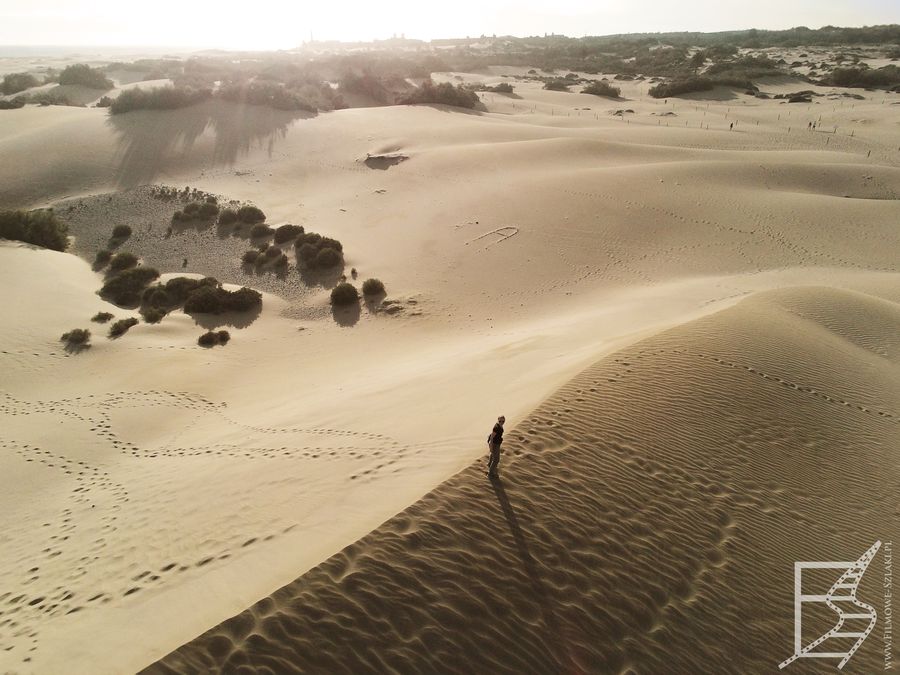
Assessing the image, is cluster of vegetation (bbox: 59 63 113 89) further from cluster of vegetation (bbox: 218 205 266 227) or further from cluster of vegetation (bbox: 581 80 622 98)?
cluster of vegetation (bbox: 581 80 622 98)

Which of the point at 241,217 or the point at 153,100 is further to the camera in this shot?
the point at 153,100

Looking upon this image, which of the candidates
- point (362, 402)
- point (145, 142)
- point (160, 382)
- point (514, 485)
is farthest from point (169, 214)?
point (514, 485)

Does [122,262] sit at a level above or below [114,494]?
above

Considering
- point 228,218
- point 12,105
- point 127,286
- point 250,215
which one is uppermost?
point 12,105

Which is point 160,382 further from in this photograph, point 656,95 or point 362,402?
point 656,95

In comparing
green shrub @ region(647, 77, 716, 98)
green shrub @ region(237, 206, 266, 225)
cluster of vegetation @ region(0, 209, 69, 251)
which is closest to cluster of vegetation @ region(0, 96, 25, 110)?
cluster of vegetation @ region(0, 209, 69, 251)

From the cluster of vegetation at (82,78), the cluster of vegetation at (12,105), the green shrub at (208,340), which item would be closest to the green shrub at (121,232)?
the green shrub at (208,340)

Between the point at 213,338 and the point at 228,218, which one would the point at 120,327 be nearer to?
the point at 213,338

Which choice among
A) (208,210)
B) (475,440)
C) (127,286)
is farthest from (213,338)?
(208,210)
